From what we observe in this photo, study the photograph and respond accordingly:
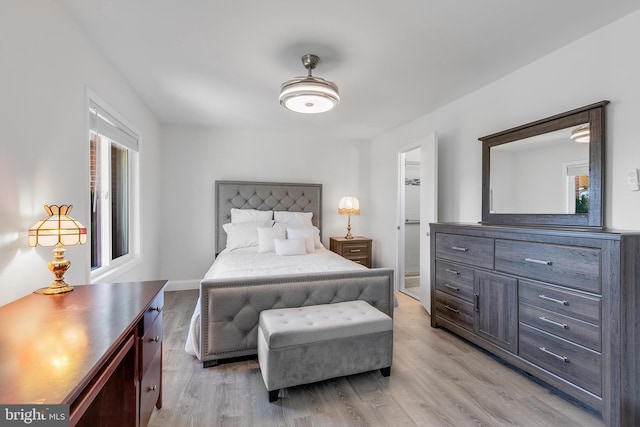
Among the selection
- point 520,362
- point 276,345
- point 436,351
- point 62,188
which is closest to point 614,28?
point 520,362

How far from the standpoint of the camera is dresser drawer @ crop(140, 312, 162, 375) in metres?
1.39

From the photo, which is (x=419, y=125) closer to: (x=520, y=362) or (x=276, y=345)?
(x=520, y=362)

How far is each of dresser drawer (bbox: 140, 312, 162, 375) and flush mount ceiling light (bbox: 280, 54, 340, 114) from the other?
1.82 meters

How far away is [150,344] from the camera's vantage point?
4.96 ft

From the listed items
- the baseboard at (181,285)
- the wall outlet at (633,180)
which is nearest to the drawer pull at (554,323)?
the wall outlet at (633,180)

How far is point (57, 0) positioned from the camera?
1738 millimetres

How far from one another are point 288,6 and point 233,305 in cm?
209

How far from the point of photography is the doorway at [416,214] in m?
3.41

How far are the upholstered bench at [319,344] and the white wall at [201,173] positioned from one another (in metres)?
2.70

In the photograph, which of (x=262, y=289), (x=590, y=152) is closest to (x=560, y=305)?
(x=590, y=152)

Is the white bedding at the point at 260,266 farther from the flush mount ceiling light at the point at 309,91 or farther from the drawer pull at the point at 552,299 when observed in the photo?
the flush mount ceiling light at the point at 309,91

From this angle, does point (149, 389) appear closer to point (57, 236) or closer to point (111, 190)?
point (57, 236)

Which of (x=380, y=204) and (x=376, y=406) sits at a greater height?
(x=380, y=204)

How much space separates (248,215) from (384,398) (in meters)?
3.01
